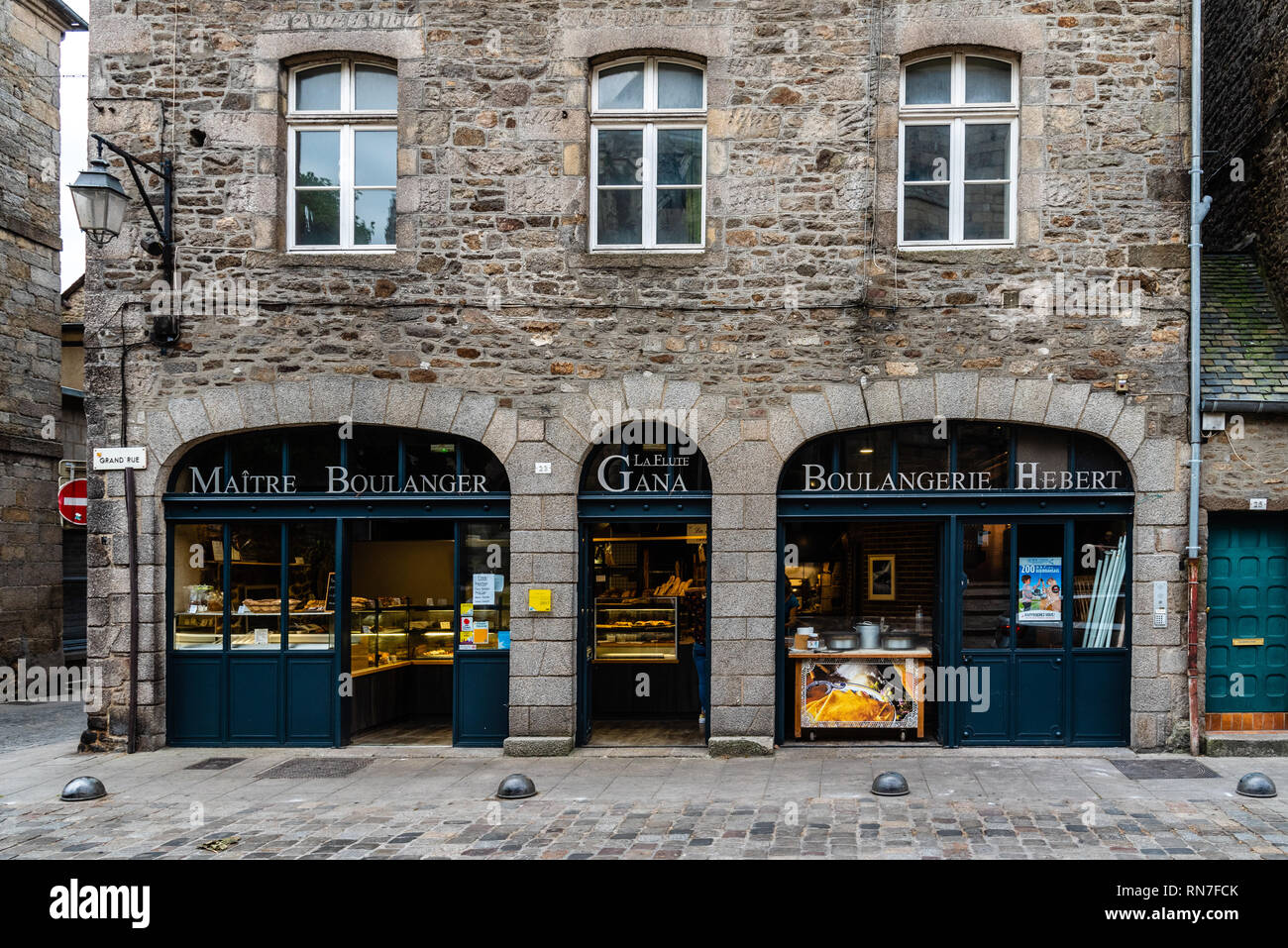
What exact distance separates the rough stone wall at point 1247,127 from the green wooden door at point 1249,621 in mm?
2577

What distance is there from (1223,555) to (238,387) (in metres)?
9.14

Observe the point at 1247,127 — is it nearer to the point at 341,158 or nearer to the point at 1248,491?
the point at 1248,491

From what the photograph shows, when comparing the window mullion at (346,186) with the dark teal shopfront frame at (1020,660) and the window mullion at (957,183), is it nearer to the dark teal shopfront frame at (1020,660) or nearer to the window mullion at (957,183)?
the dark teal shopfront frame at (1020,660)

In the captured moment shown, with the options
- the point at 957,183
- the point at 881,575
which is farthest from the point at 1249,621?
the point at 957,183

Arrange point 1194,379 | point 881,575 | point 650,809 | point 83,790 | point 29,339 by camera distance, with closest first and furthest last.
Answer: point 650,809 < point 83,790 < point 1194,379 < point 881,575 < point 29,339

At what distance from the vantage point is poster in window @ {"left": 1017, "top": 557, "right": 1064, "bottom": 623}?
910 centimetres

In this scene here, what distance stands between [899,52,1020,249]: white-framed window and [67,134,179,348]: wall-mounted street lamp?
6766mm

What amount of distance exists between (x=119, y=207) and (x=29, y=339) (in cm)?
722

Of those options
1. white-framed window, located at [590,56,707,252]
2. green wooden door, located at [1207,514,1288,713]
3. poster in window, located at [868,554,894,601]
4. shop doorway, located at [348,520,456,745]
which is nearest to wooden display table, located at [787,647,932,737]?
poster in window, located at [868,554,894,601]

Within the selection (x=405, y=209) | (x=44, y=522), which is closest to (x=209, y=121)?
(x=405, y=209)

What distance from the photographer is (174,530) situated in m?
9.52

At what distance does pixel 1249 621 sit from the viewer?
8.96 meters

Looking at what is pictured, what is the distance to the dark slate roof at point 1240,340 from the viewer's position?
871cm

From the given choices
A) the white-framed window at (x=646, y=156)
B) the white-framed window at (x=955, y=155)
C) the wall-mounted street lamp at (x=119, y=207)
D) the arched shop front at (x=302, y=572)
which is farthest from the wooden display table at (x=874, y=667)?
the wall-mounted street lamp at (x=119, y=207)
